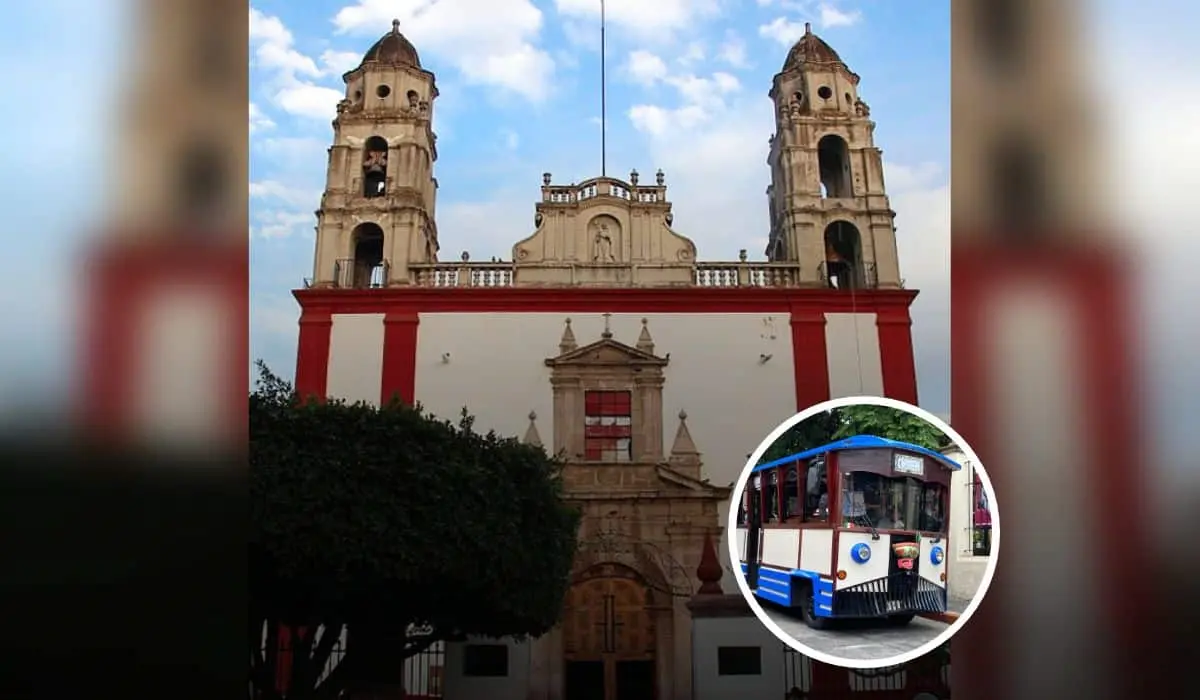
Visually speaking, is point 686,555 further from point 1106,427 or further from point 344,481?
point 1106,427

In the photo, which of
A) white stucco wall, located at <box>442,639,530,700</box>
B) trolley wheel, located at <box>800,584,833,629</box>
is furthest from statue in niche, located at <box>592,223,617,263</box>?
trolley wheel, located at <box>800,584,833,629</box>

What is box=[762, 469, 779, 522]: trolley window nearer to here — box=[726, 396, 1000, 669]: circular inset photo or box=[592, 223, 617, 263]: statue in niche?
box=[726, 396, 1000, 669]: circular inset photo

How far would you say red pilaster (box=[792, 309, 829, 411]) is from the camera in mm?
16422

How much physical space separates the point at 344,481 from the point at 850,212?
1221 cm

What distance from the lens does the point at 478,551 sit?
999 centimetres

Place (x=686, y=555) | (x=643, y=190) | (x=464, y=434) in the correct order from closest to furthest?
(x=464, y=434), (x=686, y=555), (x=643, y=190)

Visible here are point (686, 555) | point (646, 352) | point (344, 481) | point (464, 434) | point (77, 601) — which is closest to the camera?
point (77, 601)

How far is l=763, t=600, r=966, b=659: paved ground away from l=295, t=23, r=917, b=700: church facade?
11.3 meters

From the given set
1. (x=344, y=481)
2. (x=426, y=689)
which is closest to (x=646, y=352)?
(x=426, y=689)

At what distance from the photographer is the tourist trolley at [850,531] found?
3.46 meters

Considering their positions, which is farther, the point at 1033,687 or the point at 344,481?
the point at 344,481

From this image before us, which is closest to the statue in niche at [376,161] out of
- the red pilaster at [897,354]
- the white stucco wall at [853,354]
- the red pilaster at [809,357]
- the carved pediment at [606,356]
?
the carved pediment at [606,356]

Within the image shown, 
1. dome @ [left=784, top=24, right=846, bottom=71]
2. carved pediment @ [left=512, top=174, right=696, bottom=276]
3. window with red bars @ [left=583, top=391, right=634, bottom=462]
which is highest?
dome @ [left=784, top=24, right=846, bottom=71]

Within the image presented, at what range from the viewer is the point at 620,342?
54.8 feet
